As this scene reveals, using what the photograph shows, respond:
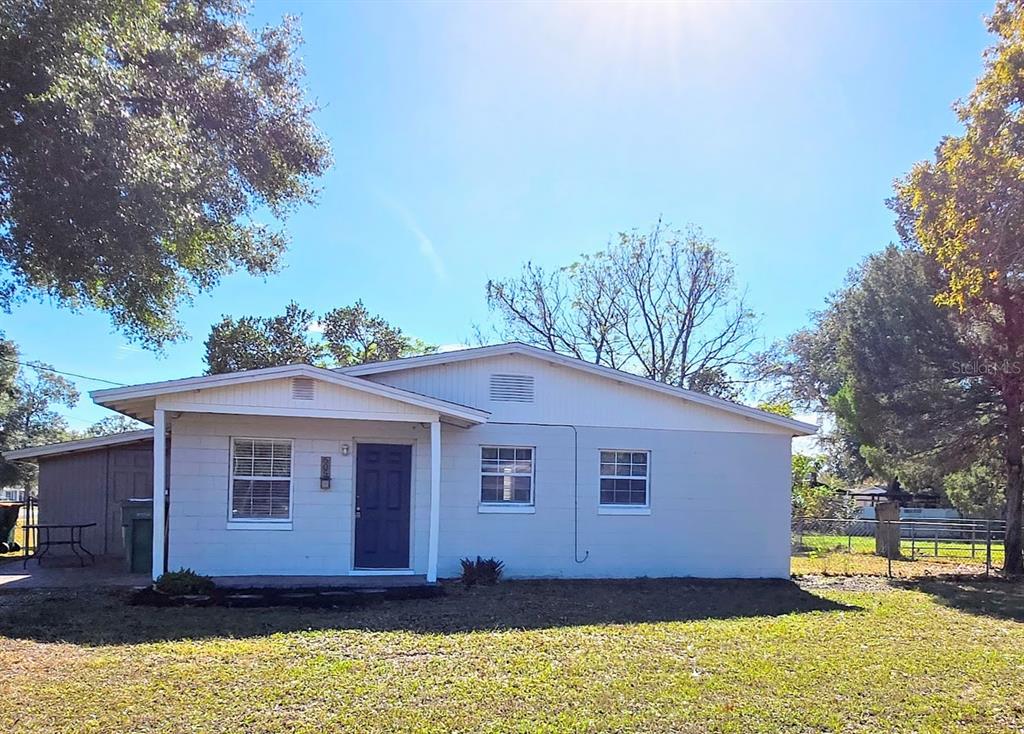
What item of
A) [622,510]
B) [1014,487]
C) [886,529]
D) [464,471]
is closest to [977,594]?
[1014,487]

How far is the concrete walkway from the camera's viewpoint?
35.7 ft

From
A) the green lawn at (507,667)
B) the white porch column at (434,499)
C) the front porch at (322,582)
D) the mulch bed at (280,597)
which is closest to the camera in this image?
the green lawn at (507,667)

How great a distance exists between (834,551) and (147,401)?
54.2 feet

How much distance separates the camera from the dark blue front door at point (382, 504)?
484 inches

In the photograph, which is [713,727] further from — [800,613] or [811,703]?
[800,613]

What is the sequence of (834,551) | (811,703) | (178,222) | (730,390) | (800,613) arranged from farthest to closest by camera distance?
(730,390) → (834,551) → (800,613) → (178,222) → (811,703)

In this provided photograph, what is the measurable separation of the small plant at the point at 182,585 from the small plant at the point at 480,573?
3.55 meters

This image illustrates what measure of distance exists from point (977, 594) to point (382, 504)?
30.1 ft

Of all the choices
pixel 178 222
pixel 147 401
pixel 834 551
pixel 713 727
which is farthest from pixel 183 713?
pixel 834 551

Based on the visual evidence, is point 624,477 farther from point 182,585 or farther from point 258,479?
point 182,585

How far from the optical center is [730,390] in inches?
1324

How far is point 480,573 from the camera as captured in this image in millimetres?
11969

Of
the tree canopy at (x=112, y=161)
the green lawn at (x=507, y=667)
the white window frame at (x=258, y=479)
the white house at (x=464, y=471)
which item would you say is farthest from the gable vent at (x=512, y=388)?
the tree canopy at (x=112, y=161)

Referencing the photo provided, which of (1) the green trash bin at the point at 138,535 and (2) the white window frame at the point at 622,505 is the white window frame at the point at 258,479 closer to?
(1) the green trash bin at the point at 138,535
